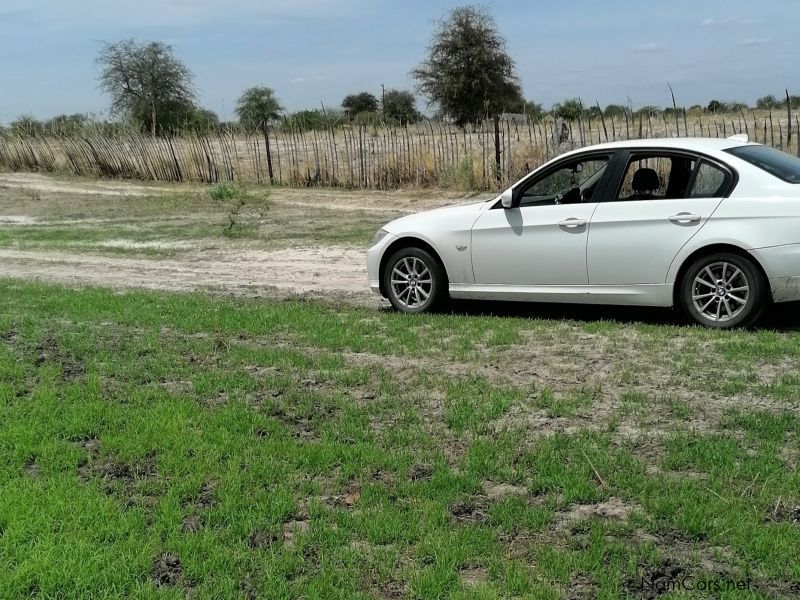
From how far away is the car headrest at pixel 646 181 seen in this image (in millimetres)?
7121

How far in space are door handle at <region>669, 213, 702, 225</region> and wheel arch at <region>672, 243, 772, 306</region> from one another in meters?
0.24

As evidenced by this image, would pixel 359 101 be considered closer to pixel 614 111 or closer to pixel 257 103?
pixel 257 103

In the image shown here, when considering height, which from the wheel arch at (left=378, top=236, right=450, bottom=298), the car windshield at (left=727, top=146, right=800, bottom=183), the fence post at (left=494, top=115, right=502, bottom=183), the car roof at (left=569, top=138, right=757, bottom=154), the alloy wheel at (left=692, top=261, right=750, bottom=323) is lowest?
the alloy wheel at (left=692, top=261, right=750, bottom=323)

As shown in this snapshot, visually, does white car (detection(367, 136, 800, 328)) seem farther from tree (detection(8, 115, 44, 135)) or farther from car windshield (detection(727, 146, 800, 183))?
tree (detection(8, 115, 44, 135))

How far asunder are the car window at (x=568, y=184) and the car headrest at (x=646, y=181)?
0.34m

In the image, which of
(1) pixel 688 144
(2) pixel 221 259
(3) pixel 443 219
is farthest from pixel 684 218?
(2) pixel 221 259

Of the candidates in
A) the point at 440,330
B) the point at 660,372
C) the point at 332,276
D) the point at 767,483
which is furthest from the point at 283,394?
the point at 332,276

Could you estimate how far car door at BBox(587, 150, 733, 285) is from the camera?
6.81 m

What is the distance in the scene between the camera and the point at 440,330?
287 inches

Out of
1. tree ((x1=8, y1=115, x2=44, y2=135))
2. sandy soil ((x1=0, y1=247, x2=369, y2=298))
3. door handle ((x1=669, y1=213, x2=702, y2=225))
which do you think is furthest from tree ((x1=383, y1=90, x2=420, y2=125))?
door handle ((x1=669, y1=213, x2=702, y2=225))

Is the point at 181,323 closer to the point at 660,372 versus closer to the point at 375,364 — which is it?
the point at 375,364

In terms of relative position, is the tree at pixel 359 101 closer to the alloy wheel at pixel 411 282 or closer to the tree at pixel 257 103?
the tree at pixel 257 103

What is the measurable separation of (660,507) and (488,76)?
134 feet

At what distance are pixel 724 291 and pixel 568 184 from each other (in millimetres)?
1771
